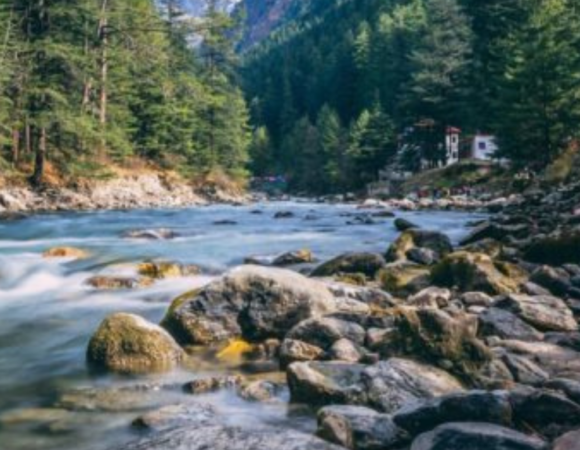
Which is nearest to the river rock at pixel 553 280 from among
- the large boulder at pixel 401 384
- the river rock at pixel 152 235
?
the large boulder at pixel 401 384

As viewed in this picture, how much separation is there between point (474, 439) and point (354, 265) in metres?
9.42

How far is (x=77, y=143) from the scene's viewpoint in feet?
140

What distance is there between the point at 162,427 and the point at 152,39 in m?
57.0

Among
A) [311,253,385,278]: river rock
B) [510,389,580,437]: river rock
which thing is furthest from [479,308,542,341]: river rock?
[311,253,385,278]: river rock

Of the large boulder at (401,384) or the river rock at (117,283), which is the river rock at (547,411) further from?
the river rock at (117,283)

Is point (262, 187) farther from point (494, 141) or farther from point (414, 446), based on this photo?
point (414, 446)

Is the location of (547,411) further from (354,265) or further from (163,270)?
(163,270)

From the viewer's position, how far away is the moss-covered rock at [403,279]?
14.1m

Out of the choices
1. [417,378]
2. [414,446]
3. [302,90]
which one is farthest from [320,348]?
[302,90]

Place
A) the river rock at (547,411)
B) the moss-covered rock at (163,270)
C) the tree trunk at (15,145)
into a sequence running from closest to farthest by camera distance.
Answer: the river rock at (547,411)
the moss-covered rock at (163,270)
the tree trunk at (15,145)

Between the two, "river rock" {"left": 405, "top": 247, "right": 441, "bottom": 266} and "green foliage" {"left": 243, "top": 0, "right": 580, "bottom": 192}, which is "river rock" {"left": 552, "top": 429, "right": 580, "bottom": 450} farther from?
"green foliage" {"left": 243, "top": 0, "right": 580, "bottom": 192}

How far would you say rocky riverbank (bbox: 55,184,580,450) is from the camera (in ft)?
22.5

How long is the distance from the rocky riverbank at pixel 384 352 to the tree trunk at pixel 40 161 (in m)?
30.0

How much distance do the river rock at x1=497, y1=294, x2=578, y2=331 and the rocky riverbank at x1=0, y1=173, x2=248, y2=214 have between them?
98.7 feet
